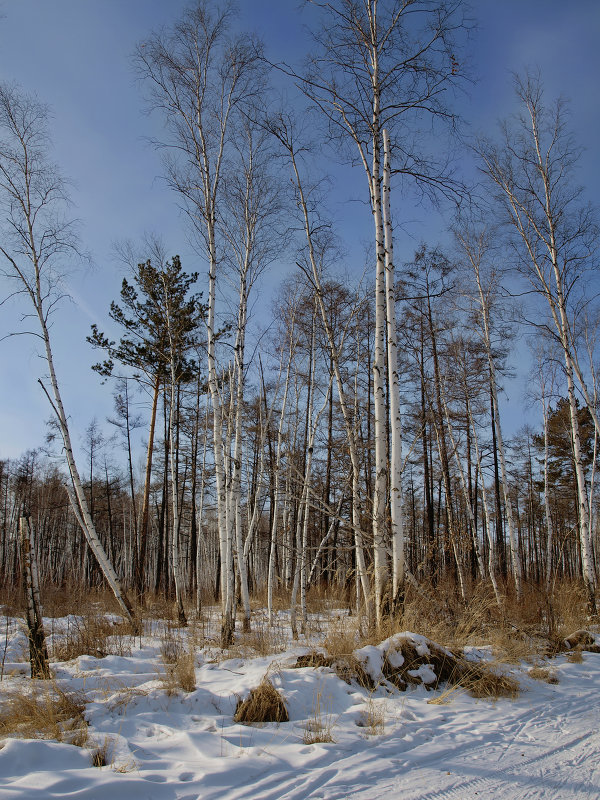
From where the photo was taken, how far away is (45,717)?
335 centimetres

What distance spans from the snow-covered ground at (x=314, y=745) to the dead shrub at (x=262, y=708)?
0.10m

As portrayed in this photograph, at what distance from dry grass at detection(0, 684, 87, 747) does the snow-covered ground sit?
0.44 feet

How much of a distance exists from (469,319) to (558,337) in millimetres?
3359

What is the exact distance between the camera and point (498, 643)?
17.9 ft

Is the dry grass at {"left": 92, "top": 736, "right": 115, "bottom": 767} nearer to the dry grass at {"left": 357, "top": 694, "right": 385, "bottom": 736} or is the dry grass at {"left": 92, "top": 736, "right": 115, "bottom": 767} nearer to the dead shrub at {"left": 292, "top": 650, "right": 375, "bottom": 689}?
the dry grass at {"left": 357, "top": 694, "right": 385, "bottom": 736}

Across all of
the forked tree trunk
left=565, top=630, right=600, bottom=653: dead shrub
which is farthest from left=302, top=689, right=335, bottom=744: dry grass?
left=565, top=630, right=600, bottom=653: dead shrub

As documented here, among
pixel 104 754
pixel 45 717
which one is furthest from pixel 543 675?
pixel 45 717

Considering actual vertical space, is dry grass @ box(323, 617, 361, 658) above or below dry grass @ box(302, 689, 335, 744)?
above

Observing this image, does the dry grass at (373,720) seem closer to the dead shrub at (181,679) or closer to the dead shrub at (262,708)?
the dead shrub at (262,708)

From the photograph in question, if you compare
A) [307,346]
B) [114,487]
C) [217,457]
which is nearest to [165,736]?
[217,457]

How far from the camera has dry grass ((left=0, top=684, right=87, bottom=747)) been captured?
309 centimetres

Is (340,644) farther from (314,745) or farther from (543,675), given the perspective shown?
(543,675)

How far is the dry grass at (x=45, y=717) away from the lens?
3.09 meters

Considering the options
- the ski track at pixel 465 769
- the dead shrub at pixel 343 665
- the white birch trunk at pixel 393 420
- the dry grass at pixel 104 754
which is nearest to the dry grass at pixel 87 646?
the dead shrub at pixel 343 665
